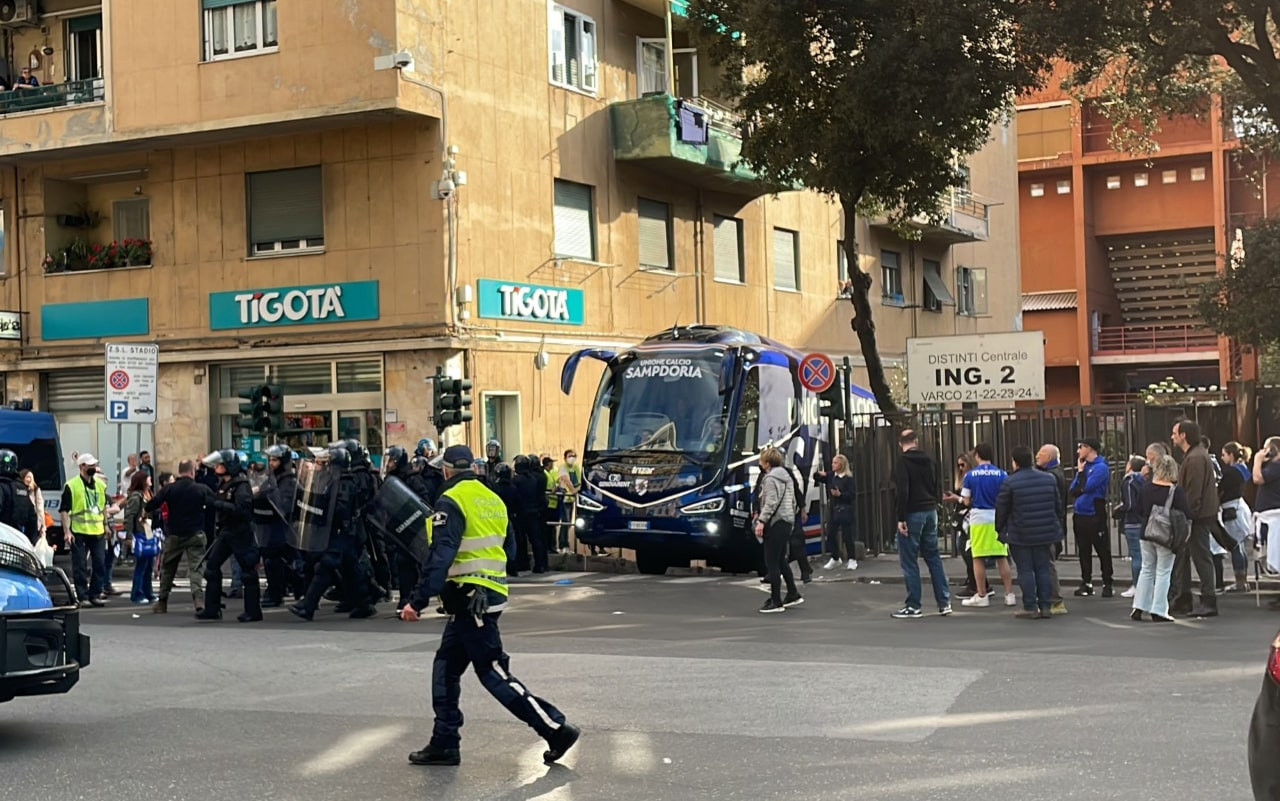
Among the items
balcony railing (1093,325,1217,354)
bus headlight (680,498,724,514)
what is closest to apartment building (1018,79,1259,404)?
balcony railing (1093,325,1217,354)

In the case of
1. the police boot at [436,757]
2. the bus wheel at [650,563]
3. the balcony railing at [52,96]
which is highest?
the balcony railing at [52,96]

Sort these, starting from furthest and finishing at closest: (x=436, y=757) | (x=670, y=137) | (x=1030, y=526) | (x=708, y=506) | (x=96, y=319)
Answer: (x=670, y=137) < (x=96, y=319) < (x=708, y=506) < (x=1030, y=526) < (x=436, y=757)

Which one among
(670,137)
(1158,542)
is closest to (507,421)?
(670,137)

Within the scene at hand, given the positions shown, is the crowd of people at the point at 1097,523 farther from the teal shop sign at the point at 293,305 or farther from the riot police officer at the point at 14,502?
the teal shop sign at the point at 293,305

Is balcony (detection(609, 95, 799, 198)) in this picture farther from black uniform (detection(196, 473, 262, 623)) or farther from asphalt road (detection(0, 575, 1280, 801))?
asphalt road (detection(0, 575, 1280, 801))

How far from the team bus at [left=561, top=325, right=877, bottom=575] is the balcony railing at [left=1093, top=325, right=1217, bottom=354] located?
40.2 meters

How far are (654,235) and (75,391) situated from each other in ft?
37.2

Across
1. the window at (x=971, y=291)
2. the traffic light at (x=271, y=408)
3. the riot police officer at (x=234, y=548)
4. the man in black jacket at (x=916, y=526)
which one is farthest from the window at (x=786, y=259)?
the riot police officer at (x=234, y=548)

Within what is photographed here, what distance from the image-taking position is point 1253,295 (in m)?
36.2

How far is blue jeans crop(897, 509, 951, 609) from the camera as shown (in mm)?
15297

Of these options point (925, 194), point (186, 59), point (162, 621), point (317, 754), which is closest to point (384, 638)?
point (162, 621)

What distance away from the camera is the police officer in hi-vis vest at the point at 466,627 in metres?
8.28

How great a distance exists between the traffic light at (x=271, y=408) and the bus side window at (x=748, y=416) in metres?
7.56

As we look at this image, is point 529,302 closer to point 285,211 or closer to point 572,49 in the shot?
point 285,211
